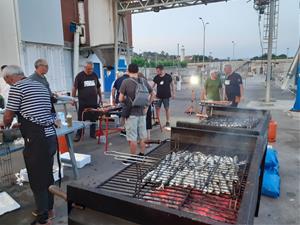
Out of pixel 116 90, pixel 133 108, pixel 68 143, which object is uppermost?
pixel 116 90

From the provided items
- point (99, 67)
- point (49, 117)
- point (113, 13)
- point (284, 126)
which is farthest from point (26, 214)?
point (99, 67)

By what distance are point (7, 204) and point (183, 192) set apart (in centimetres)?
246

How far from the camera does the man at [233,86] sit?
19.6 ft

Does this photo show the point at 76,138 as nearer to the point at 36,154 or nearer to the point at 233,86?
the point at 36,154

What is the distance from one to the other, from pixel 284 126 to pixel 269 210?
16.2ft

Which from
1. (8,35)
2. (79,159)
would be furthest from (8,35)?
(79,159)

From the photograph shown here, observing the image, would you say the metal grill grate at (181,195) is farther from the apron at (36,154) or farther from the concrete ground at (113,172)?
the apron at (36,154)

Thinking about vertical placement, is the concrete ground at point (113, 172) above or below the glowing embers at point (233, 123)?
below

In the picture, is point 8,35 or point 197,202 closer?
point 197,202

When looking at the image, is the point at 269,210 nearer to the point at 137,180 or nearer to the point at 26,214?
the point at 137,180

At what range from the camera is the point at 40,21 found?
9547mm

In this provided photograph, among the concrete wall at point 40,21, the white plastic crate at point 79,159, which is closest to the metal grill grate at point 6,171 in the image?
the white plastic crate at point 79,159

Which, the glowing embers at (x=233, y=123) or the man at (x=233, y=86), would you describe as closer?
the glowing embers at (x=233, y=123)

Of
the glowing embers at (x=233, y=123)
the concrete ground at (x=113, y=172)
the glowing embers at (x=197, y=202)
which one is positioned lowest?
the concrete ground at (x=113, y=172)
